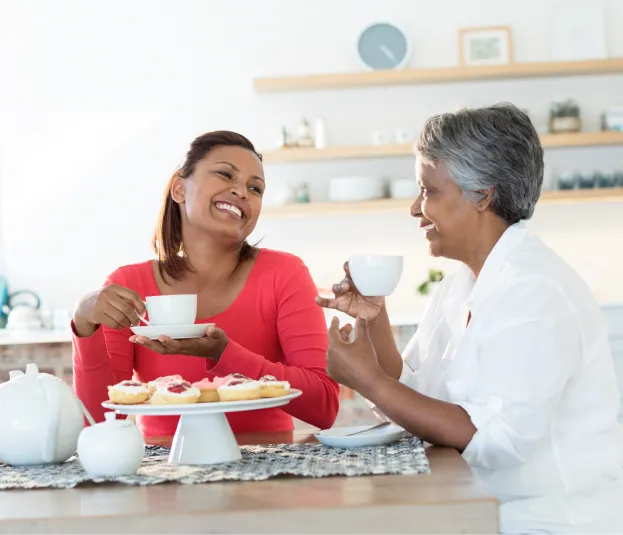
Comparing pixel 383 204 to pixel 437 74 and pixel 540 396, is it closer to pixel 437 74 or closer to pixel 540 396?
pixel 437 74

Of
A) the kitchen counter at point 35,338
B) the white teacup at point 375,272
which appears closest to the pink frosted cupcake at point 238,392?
the white teacup at point 375,272

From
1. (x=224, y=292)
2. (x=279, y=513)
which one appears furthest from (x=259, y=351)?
(x=279, y=513)

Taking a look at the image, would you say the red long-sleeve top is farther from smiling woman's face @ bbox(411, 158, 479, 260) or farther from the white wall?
the white wall

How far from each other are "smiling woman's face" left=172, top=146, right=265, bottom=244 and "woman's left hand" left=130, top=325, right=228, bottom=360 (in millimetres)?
434

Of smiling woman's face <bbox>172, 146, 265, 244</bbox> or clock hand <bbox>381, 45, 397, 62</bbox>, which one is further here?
clock hand <bbox>381, 45, 397, 62</bbox>

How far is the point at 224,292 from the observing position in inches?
85.6

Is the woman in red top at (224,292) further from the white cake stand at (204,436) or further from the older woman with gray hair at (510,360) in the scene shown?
the white cake stand at (204,436)

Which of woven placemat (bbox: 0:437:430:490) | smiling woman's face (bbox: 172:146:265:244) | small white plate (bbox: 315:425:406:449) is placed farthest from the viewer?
smiling woman's face (bbox: 172:146:265:244)

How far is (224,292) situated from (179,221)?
0.27 m

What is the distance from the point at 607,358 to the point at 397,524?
2.24 ft

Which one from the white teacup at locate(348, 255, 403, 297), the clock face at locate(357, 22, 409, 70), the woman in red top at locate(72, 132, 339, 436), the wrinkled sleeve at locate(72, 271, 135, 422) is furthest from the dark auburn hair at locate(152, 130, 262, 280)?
the clock face at locate(357, 22, 409, 70)

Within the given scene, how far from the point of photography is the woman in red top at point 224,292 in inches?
75.9

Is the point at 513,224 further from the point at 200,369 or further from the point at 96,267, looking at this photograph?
the point at 96,267

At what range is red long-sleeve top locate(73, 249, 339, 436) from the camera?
1.90 m
